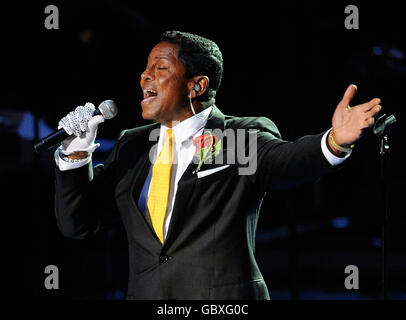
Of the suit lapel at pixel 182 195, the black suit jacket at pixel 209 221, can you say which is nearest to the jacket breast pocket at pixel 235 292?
the black suit jacket at pixel 209 221

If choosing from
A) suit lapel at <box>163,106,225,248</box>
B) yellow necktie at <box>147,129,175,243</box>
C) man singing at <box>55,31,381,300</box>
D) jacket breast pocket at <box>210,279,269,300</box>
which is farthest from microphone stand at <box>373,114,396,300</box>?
yellow necktie at <box>147,129,175,243</box>

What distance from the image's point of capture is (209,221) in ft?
5.54

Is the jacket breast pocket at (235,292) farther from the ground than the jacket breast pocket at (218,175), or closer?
closer

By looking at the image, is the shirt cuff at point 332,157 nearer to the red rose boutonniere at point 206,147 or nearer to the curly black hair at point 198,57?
the red rose boutonniere at point 206,147

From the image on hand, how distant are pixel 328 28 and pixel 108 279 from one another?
224 centimetres

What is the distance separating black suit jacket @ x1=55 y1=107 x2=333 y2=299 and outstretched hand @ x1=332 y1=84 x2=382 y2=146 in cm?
8

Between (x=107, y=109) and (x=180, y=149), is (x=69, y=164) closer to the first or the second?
(x=107, y=109)

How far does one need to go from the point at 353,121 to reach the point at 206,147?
0.48m

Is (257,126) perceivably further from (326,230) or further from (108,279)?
(326,230)

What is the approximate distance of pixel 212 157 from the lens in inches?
69.4

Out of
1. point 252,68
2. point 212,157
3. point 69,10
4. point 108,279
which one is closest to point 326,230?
point 252,68

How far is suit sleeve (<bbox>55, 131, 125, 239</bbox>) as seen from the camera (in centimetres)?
182

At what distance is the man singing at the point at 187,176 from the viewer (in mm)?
1638

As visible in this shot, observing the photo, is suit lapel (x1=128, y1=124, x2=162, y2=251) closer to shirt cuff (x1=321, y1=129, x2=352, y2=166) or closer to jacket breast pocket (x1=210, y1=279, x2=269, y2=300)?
jacket breast pocket (x1=210, y1=279, x2=269, y2=300)
